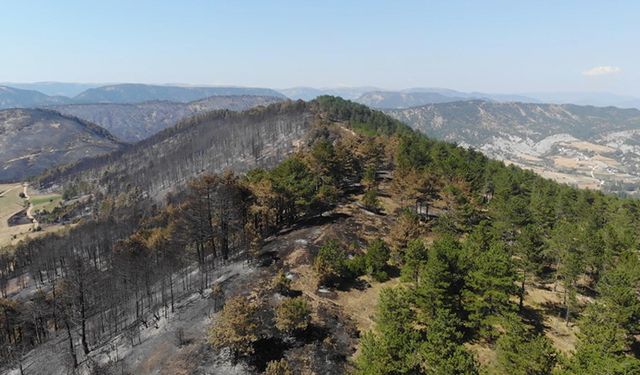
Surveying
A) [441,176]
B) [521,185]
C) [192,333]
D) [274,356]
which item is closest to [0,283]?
[192,333]

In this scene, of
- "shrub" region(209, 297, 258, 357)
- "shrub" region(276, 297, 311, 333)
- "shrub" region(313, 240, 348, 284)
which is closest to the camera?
"shrub" region(209, 297, 258, 357)

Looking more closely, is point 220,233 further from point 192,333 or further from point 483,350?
point 483,350

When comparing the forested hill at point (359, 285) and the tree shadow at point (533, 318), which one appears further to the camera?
the tree shadow at point (533, 318)

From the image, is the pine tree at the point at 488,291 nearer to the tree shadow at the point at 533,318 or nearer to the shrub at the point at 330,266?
the tree shadow at the point at 533,318

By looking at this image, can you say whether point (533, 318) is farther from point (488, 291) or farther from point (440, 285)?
point (440, 285)

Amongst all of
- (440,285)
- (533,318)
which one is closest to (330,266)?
(440,285)

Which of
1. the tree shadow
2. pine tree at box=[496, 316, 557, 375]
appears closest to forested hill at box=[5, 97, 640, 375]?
pine tree at box=[496, 316, 557, 375]

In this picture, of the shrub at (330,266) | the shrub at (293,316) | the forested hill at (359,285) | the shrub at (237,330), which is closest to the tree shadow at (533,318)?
the forested hill at (359,285)

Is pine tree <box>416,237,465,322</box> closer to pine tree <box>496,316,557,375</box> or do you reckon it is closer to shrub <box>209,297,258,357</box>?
pine tree <box>496,316,557,375</box>
